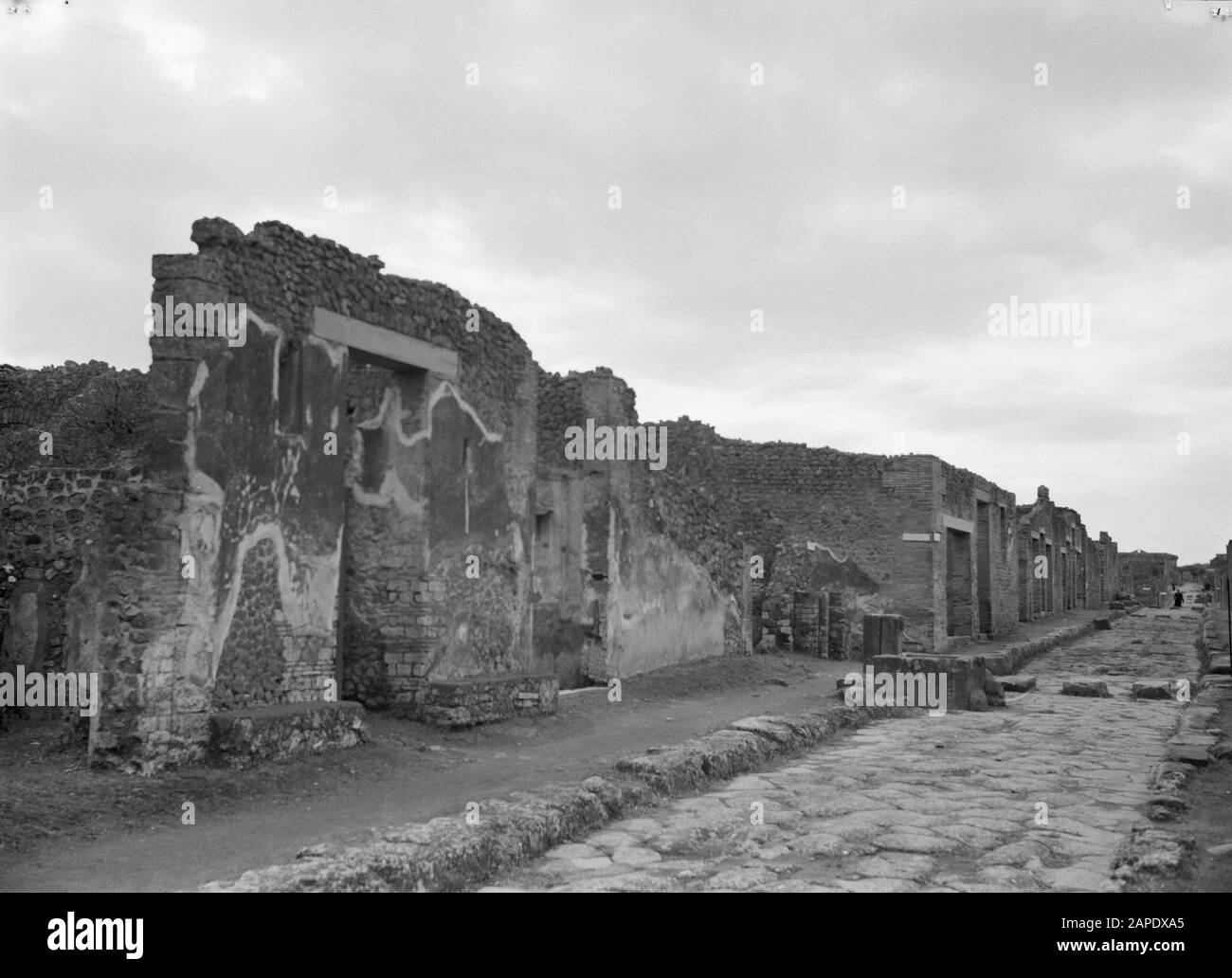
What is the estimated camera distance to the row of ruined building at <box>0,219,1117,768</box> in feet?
23.2

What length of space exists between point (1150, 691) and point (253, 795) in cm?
1034

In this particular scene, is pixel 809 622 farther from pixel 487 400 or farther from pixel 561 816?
pixel 561 816

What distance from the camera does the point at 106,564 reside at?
689cm

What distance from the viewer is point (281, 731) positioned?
24.5ft

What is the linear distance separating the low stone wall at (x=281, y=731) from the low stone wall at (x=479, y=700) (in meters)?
1.10

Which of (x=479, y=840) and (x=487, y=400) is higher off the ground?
(x=487, y=400)

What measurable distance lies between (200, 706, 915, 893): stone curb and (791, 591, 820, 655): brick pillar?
11.4 metres

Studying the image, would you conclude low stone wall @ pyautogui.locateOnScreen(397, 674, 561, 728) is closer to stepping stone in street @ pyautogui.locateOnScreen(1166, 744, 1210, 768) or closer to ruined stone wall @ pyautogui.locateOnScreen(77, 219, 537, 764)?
ruined stone wall @ pyautogui.locateOnScreen(77, 219, 537, 764)

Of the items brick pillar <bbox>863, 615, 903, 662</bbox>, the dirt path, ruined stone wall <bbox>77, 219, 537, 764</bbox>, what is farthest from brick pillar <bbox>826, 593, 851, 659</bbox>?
ruined stone wall <bbox>77, 219, 537, 764</bbox>

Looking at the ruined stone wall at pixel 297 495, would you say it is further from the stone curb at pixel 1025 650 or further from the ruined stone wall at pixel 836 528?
the ruined stone wall at pixel 836 528

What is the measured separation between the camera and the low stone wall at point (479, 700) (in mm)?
9352

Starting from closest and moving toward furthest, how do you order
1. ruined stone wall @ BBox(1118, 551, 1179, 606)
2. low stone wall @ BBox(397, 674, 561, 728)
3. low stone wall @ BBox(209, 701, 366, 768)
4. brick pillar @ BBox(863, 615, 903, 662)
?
low stone wall @ BBox(209, 701, 366, 768), low stone wall @ BBox(397, 674, 561, 728), brick pillar @ BBox(863, 615, 903, 662), ruined stone wall @ BBox(1118, 551, 1179, 606)
